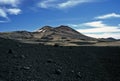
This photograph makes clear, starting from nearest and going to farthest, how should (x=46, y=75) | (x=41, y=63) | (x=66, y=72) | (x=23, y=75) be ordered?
(x=23, y=75)
(x=46, y=75)
(x=66, y=72)
(x=41, y=63)

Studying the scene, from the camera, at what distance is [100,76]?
22.8 m

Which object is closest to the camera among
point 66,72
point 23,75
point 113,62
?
point 23,75

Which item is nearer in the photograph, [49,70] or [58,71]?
[58,71]

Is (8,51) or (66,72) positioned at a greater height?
(8,51)

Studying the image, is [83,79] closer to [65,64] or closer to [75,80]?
[75,80]

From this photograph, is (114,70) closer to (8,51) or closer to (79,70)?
(79,70)

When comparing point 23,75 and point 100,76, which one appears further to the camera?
point 100,76

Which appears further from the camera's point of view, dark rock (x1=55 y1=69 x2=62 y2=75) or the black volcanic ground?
dark rock (x1=55 y1=69 x2=62 y2=75)

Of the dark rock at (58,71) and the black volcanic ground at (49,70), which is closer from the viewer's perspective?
the black volcanic ground at (49,70)

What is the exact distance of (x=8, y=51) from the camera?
86.0ft

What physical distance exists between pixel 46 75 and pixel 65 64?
5284mm

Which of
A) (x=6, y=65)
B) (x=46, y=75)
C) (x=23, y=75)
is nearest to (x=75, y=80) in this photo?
(x=46, y=75)

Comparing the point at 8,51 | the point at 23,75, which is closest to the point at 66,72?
the point at 23,75

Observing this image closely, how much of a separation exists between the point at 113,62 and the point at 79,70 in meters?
7.97
